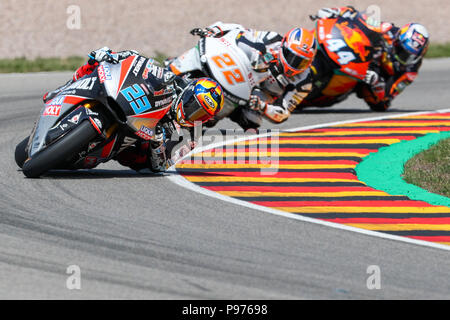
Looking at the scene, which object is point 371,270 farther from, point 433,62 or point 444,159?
point 433,62

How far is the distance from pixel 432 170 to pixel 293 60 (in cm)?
226

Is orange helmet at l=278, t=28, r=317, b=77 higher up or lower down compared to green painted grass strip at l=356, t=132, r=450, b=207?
higher up

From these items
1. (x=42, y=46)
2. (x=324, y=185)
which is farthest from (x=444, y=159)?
(x=42, y=46)

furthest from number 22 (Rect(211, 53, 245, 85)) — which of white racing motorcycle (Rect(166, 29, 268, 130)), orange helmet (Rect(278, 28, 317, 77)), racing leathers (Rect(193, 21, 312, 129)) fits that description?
orange helmet (Rect(278, 28, 317, 77))

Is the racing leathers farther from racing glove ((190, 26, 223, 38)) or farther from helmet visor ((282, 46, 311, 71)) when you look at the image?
helmet visor ((282, 46, 311, 71))

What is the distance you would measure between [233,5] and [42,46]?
5.37 meters

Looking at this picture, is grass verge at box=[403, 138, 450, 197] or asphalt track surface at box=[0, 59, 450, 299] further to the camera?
grass verge at box=[403, 138, 450, 197]

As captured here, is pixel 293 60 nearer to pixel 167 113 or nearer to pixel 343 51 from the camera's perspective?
pixel 343 51

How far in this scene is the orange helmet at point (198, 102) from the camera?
883cm

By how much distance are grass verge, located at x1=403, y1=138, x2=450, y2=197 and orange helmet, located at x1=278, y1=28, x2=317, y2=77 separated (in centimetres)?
175

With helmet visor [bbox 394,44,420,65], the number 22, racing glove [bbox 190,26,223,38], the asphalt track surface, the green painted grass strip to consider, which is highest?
racing glove [bbox 190,26,223,38]

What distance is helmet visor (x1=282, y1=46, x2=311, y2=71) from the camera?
36.7 feet

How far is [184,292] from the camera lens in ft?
18.9

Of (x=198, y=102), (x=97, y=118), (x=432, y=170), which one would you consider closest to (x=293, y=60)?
(x=432, y=170)
